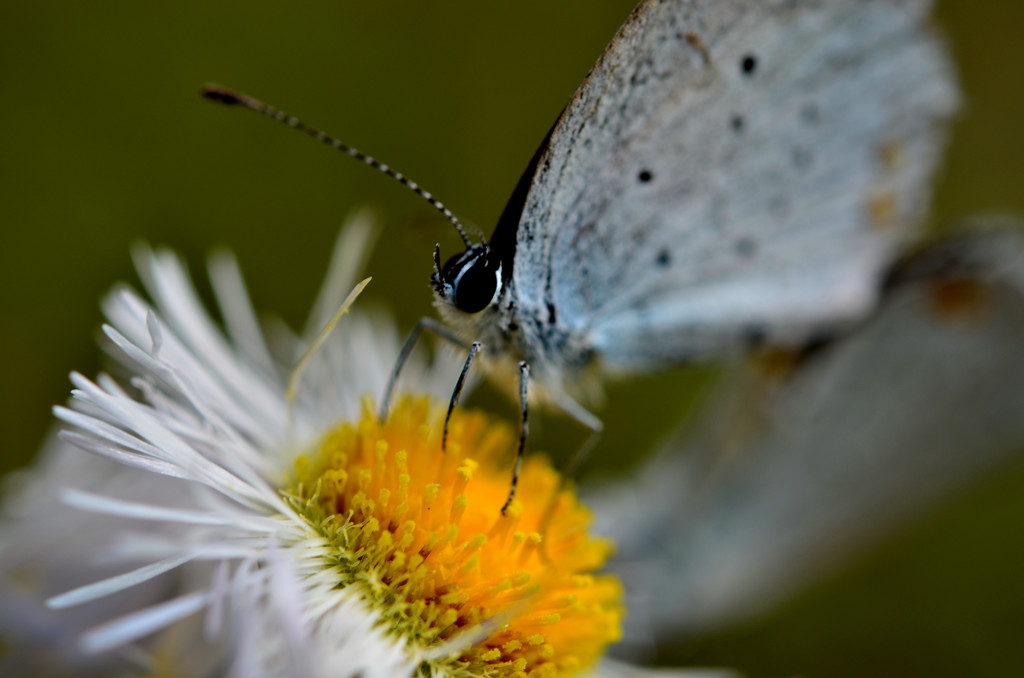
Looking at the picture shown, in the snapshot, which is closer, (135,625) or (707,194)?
(135,625)

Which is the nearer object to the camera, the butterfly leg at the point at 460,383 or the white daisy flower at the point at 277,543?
the white daisy flower at the point at 277,543

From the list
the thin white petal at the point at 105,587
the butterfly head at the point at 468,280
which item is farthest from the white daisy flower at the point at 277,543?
the butterfly head at the point at 468,280

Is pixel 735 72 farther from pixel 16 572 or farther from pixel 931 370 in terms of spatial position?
pixel 16 572

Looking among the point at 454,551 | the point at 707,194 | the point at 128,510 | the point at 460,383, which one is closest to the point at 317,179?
the point at 707,194

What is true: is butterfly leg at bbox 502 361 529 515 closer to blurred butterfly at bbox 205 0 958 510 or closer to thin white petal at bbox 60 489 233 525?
blurred butterfly at bbox 205 0 958 510

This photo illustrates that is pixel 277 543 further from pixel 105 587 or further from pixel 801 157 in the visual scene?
pixel 801 157

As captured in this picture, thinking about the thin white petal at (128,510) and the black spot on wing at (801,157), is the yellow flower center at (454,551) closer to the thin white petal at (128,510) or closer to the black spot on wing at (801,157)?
the thin white petal at (128,510)

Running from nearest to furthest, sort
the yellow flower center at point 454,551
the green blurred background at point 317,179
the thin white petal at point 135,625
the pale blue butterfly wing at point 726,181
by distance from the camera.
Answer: the thin white petal at point 135,625 → the yellow flower center at point 454,551 → the pale blue butterfly wing at point 726,181 → the green blurred background at point 317,179
